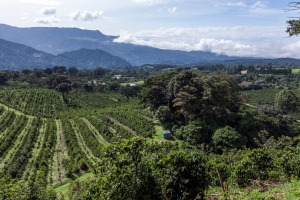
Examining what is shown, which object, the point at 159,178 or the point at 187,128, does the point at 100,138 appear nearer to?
the point at 187,128

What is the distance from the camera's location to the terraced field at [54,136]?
2359 centimetres

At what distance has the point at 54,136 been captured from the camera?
32.8 m

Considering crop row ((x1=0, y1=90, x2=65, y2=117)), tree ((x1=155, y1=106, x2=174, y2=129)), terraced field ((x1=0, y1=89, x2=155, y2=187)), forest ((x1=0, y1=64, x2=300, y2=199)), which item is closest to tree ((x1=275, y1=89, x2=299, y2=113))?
forest ((x1=0, y1=64, x2=300, y2=199))

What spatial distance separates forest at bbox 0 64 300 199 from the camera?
7.14 meters

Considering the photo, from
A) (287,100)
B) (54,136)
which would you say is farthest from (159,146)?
(287,100)

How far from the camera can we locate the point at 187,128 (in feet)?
82.9

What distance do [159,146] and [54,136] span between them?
24.0 m

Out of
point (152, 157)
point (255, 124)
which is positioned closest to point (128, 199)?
point (152, 157)

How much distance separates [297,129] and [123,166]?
27.0 meters

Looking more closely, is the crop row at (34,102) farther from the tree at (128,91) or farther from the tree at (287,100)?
the tree at (287,100)

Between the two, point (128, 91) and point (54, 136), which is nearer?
point (54, 136)

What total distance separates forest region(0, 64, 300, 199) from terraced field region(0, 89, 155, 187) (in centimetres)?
12

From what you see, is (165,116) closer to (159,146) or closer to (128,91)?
(159,146)

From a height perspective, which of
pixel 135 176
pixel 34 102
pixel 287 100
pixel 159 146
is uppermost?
pixel 135 176
